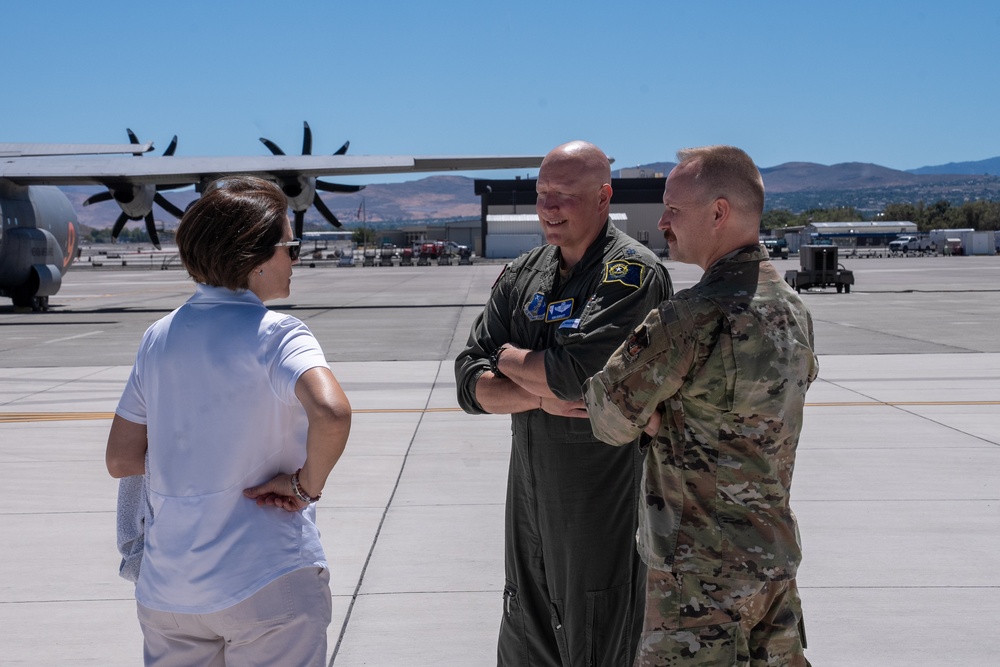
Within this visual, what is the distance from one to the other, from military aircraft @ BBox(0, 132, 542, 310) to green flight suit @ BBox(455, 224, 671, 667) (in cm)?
2304

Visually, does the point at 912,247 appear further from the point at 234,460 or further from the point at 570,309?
the point at 234,460

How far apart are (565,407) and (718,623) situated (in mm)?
922

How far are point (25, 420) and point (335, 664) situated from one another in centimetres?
753

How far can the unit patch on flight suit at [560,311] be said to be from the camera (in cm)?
345

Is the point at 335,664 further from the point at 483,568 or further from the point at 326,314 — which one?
the point at 326,314

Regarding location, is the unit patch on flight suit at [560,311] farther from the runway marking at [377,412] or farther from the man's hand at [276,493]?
the runway marking at [377,412]

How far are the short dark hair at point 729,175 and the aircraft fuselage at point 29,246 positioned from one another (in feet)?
86.6

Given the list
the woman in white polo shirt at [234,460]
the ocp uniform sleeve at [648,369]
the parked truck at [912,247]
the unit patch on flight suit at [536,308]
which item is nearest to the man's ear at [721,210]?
the ocp uniform sleeve at [648,369]

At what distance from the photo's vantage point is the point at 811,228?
13238 centimetres

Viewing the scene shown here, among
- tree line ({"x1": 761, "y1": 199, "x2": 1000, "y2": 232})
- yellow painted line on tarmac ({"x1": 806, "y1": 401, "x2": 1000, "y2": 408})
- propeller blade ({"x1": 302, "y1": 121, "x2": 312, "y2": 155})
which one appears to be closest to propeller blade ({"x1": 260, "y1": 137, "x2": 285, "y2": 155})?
propeller blade ({"x1": 302, "y1": 121, "x2": 312, "y2": 155})

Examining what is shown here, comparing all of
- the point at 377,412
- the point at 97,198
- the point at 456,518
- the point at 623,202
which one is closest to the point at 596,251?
the point at 456,518

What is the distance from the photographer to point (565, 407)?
3.26m

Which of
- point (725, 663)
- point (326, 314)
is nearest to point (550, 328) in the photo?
point (725, 663)

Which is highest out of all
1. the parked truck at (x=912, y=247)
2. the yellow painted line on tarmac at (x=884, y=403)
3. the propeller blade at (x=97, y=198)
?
the propeller blade at (x=97, y=198)
